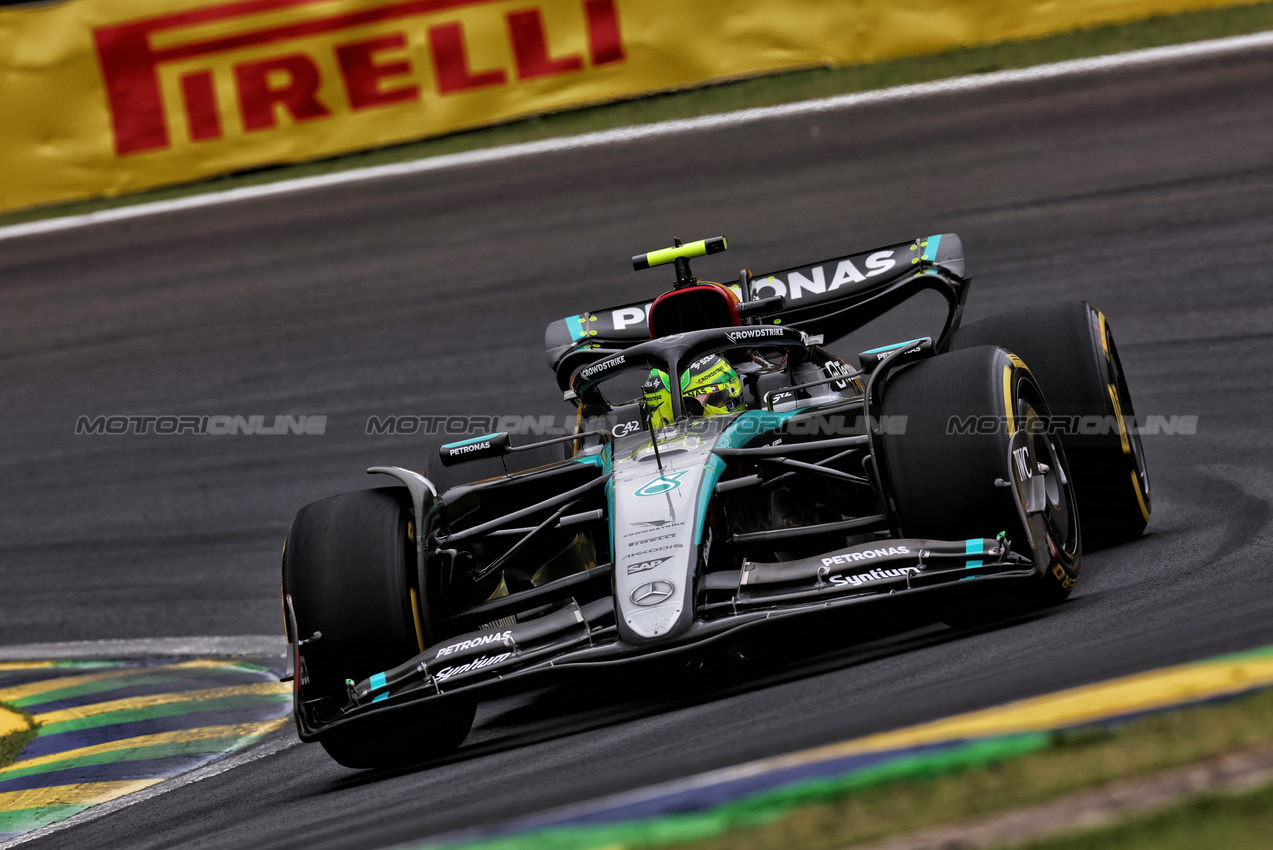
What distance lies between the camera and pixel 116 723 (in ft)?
21.9

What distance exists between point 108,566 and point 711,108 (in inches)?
279

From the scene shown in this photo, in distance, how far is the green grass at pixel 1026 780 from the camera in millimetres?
2682

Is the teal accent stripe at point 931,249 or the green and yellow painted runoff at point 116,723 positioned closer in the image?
the green and yellow painted runoff at point 116,723

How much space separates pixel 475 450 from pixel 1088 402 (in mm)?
2449

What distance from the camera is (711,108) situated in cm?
1384

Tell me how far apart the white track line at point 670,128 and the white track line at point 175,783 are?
8.48 m

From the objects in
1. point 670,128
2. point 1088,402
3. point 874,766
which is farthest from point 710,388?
point 670,128

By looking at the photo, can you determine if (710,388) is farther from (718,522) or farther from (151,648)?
(151,648)

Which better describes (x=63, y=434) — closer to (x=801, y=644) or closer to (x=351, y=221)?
(x=351, y=221)

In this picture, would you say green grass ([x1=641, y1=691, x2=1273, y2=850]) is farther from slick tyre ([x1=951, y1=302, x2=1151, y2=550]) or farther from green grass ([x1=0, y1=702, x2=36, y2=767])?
green grass ([x1=0, y1=702, x2=36, y2=767])

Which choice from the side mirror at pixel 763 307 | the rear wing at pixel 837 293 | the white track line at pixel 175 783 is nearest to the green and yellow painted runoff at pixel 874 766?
the white track line at pixel 175 783

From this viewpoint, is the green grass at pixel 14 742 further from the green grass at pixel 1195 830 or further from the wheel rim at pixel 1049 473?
the green grass at pixel 1195 830

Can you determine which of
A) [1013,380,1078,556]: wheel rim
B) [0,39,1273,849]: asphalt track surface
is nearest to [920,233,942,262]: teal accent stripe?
[0,39,1273,849]: asphalt track surface

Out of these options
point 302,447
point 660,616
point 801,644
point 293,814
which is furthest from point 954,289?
point 302,447
